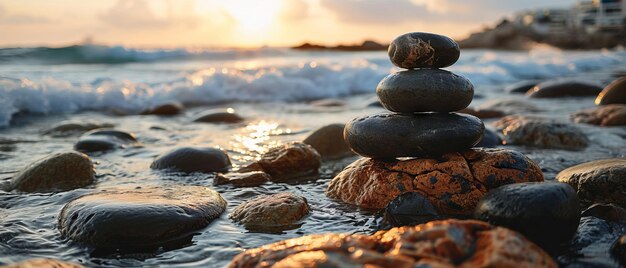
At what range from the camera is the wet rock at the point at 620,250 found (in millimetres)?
2394

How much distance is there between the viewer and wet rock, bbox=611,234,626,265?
2394 mm

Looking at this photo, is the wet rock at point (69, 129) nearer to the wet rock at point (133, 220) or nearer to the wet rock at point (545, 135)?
the wet rock at point (133, 220)

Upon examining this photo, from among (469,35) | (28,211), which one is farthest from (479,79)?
(469,35)

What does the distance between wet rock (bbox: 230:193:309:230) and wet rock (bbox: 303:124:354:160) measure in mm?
1966

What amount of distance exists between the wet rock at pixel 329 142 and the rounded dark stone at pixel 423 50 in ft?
5.98

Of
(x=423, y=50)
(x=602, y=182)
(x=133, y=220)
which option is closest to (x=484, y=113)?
(x=602, y=182)

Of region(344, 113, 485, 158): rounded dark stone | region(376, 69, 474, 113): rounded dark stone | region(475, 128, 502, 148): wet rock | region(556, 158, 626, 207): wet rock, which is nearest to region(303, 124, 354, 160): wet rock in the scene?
region(475, 128, 502, 148): wet rock

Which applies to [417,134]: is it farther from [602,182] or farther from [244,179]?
[244,179]

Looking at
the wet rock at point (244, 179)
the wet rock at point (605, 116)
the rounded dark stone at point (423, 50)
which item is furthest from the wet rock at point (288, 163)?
the wet rock at point (605, 116)

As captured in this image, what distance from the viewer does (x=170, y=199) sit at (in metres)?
3.25

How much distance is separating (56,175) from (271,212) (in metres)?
2.04

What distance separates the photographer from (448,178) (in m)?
3.34

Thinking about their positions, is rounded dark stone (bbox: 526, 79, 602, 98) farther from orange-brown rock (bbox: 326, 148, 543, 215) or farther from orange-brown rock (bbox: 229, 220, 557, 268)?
orange-brown rock (bbox: 229, 220, 557, 268)

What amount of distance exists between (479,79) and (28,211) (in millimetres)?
13895
